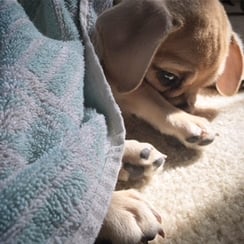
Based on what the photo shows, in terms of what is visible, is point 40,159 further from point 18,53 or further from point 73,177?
point 18,53

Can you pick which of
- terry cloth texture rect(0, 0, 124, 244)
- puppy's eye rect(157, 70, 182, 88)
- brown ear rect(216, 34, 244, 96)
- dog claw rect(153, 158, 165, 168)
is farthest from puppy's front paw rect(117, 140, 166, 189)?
brown ear rect(216, 34, 244, 96)

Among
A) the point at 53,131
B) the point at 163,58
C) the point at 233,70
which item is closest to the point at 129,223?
the point at 53,131

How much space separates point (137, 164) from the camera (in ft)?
3.14

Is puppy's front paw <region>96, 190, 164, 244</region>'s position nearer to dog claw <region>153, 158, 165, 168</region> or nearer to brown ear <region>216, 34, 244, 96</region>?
dog claw <region>153, 158, 165, 168</region>

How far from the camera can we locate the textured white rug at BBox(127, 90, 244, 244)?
0.88 meters

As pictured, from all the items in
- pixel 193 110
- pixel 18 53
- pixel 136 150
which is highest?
→ pixel 18 53

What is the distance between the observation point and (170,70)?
3.88ft

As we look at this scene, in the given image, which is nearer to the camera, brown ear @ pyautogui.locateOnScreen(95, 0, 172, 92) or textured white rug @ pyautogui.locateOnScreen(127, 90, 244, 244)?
textured white rug @ pyautogui.locateOnScreen(127, 90, 244, 244)

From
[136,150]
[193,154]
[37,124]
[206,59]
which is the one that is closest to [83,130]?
[37,124]

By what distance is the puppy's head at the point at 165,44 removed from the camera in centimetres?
104

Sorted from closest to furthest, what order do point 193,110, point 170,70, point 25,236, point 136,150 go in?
point 25,236
point 136,150
point 170,70
point 193,110

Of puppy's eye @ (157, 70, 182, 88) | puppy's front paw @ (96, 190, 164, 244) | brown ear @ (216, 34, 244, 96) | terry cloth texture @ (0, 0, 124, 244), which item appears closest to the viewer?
terry cloth texture @ (0, 0, 124, 244)

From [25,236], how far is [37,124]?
0.21m

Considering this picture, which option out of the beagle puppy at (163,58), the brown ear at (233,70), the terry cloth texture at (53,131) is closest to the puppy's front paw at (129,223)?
the terry cloth texture at (53,131)
